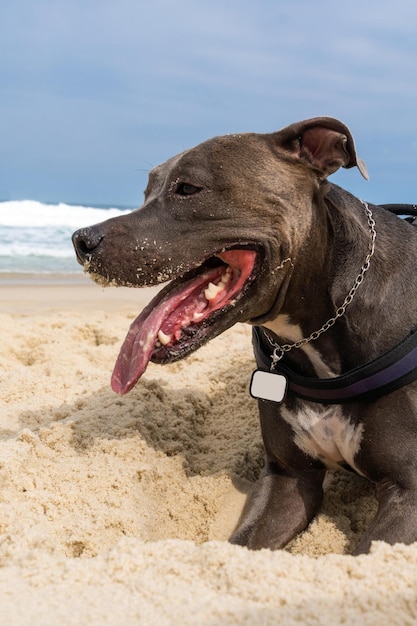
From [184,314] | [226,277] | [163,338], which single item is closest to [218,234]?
[226,277]

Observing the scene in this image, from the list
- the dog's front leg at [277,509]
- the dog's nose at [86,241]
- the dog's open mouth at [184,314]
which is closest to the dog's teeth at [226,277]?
the dog's open mouth at [184,314]

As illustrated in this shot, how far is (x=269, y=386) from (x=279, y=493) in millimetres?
489

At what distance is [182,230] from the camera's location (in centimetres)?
309

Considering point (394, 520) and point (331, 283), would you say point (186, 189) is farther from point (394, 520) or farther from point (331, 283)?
point (394, 520)

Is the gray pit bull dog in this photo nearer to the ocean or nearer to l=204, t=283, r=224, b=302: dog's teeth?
l=204, t=283, r=224, b=302: dog's teeth

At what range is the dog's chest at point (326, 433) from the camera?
128 inches


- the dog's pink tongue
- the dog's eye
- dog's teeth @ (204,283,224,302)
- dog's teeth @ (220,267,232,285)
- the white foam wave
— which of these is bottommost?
the white foam wave

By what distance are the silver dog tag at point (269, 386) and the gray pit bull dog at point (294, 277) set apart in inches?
3.9

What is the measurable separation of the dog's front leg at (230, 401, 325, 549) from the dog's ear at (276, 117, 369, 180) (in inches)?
43.4

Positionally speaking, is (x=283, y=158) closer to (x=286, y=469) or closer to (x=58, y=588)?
(x=286, y=469)

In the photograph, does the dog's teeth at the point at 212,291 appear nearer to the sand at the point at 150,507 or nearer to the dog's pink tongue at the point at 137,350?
the dog's pink tongue at the point at 137,350

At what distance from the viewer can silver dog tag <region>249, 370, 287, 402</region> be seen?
3422 millimetres

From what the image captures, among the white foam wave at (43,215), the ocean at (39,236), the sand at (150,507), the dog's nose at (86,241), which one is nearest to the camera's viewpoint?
the sand at (150,507)

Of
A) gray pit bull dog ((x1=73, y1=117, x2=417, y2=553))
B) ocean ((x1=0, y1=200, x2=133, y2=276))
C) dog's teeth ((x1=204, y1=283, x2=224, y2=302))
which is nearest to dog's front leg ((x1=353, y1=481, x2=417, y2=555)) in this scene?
gray pit bull dog ((x1=73, y1=117, x2=417, y2=553))
